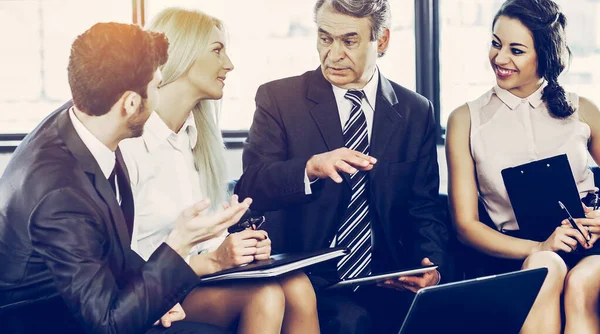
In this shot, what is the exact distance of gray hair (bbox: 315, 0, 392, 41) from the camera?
2617 millimetres

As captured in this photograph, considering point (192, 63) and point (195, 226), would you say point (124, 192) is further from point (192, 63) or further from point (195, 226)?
point (192, 63)

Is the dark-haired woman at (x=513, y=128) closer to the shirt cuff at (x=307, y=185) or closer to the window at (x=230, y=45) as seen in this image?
the shirt cuff at (x=307, y=185)

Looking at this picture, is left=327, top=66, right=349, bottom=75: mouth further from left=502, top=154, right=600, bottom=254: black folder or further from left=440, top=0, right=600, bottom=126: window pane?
left=440, top=0, right=600, bottom=126: window pane

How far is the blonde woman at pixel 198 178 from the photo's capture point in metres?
2.03

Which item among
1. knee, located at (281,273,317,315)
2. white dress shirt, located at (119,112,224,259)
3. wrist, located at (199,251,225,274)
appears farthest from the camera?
white dress shirt, located at (119,112,224,259)

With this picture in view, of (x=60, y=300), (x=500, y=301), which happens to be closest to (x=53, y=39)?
(x=60, y=300)

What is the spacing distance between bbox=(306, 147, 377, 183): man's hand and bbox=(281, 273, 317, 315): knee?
291mm

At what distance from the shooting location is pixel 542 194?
244 centimetres

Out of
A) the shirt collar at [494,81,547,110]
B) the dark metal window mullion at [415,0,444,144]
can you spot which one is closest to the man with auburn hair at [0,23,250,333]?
the shirt collar at [494,81,547,110]

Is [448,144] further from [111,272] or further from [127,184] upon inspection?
[111,272]

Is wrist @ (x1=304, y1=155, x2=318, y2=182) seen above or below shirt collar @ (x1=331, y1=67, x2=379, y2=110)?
below

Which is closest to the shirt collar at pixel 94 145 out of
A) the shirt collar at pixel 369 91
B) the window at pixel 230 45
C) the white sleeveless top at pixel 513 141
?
the shirt collar at pixel 369 91

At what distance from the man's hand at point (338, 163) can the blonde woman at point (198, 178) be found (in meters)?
0.30

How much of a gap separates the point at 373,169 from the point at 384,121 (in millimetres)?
168
